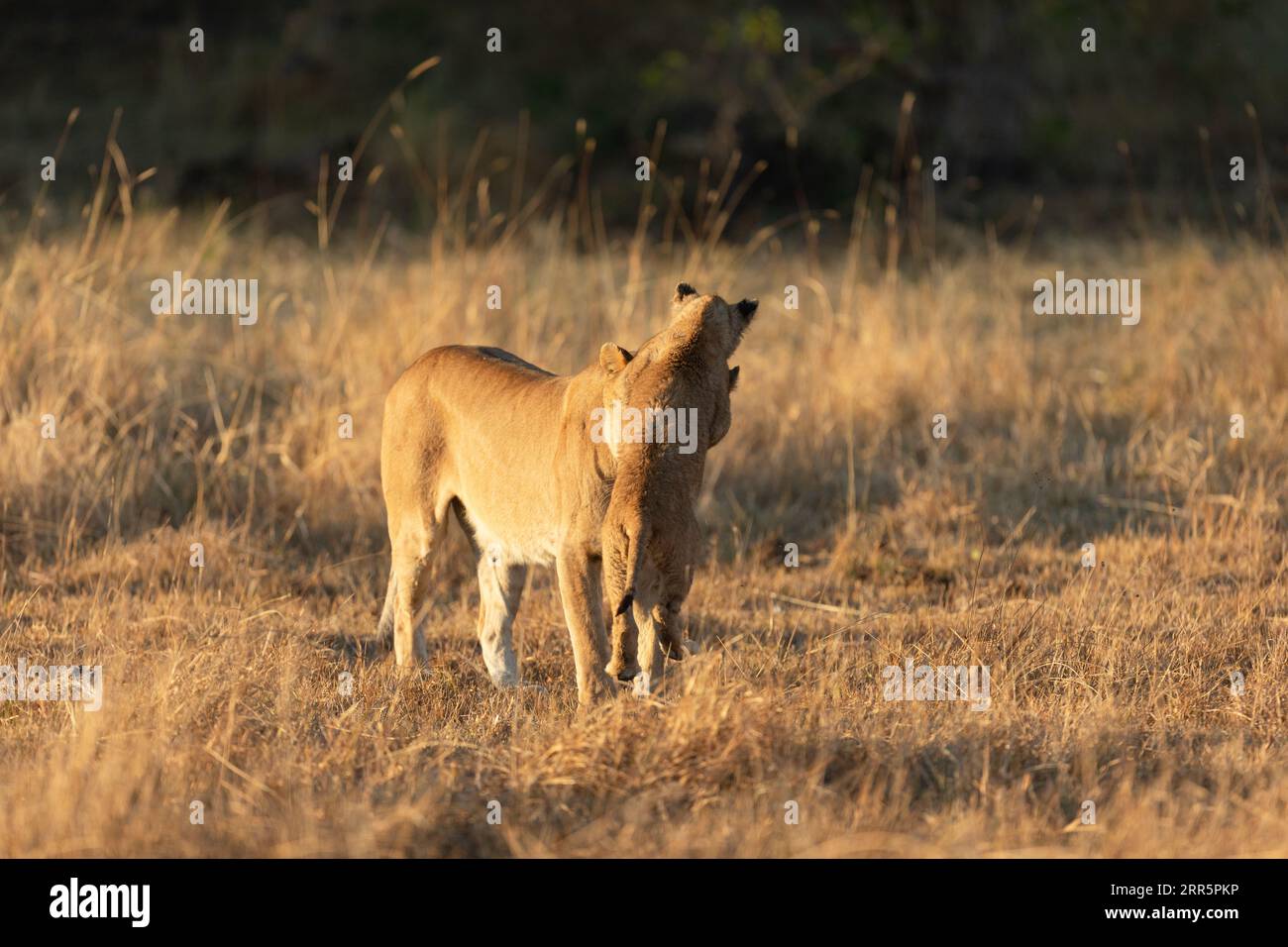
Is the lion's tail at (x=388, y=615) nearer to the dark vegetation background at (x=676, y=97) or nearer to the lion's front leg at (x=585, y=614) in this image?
the lion's front leg at (x=585, y=614)

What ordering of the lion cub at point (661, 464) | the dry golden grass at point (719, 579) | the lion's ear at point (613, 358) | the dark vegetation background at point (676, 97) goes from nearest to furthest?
the dry golden grass at point (719, 579) → the lion cub at point (661, 464) → the lion's ear at point (613, 358) → the dark vegetation background at point (676, 97)

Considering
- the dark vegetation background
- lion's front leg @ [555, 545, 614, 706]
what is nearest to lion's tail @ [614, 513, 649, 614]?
lion's front leg @ [555, 545, 614, 706]

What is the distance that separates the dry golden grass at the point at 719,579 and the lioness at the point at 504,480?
0.28 m

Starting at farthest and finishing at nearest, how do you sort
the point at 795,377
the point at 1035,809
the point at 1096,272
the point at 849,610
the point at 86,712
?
the point at 1096,272, the point at 795,377, the point at 849,610, the point at 86,712, the point at 1035,809

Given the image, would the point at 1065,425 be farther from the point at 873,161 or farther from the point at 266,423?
the point at 873,161

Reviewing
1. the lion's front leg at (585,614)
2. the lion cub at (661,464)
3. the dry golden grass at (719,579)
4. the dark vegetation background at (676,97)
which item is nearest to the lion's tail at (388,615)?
the dry golden grass at (719,579)

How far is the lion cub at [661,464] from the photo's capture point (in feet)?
15.4

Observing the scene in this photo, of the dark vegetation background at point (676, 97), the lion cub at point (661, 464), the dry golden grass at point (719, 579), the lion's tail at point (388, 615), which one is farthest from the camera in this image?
the dark vegetation background at point (676, 97)

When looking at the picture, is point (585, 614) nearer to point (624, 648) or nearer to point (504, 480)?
point (624, 648)

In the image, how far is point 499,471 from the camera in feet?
18.5

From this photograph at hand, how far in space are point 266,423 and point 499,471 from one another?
3.70 metres

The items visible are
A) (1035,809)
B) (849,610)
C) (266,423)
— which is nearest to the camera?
(1035,809)

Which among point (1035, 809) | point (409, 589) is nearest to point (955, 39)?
point (409, 589)

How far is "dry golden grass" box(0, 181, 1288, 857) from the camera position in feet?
15.1
